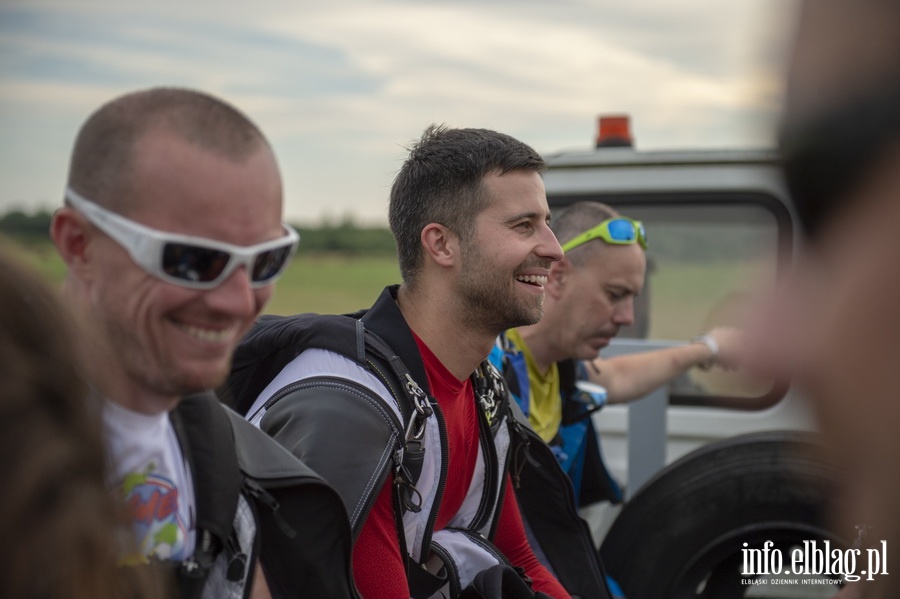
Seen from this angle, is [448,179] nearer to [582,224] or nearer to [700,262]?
[582,224]

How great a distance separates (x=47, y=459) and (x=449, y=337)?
195cm

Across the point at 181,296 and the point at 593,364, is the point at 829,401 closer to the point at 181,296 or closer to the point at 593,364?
the point at 181,296

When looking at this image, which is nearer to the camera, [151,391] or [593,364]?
[151,391]

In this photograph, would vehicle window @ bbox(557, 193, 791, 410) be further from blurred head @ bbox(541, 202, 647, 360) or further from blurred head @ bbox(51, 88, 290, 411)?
blurred head @ bbox(51, 88, 290, 411)

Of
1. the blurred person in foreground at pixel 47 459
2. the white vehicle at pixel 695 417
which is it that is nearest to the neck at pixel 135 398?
the blurred person in foreground at pixel 47 459

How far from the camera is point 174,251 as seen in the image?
1.45 metres

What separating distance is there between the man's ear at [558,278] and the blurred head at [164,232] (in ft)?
8.32

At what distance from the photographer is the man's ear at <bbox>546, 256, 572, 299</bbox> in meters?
3.99

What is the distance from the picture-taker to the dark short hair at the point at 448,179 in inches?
122

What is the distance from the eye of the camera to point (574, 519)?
312 cm

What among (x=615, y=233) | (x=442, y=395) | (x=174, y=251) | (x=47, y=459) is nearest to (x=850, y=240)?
(x=47, y=459)

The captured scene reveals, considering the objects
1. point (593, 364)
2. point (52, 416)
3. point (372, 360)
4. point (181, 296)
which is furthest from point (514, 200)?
point (52, 416)

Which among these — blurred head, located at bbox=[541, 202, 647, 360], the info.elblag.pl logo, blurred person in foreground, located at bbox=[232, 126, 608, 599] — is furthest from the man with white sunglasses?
the info.elblag.pl logo

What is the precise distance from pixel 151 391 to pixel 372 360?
0.98m
